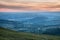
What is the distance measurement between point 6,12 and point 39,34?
1.54 ft

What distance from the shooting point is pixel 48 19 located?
1481 millimetres

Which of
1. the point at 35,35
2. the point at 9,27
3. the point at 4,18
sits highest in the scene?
the point at 4,18

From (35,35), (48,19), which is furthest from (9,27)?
(48,19)

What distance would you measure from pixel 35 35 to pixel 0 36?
405 millimetres

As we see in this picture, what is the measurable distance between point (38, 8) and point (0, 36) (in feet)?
1.82

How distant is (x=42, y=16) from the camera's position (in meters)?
1.50

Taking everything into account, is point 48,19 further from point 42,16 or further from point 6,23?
point 6,23

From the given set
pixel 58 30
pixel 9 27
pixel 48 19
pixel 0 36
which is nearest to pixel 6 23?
pixel 9 27

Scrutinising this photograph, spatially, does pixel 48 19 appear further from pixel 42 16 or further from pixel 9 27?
pixel 9 27

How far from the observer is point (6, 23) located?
1.49 meters

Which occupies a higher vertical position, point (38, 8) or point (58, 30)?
point (38, 8)

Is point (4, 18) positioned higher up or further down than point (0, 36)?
higher up

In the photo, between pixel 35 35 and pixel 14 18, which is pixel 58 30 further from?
pixel 14 18

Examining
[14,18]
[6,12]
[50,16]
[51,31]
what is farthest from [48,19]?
[6,12]
